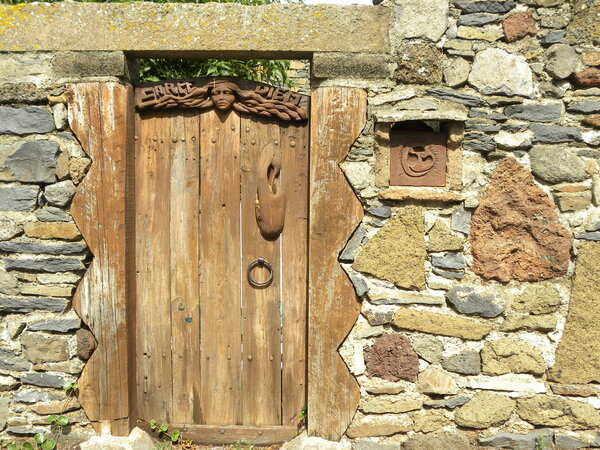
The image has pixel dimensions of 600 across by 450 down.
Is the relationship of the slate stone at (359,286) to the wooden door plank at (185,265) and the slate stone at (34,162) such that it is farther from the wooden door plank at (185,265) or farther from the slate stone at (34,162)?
the slate stone at (34,162)

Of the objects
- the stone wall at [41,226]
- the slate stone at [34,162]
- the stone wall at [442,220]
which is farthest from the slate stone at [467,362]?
the slate stone at [34,162]

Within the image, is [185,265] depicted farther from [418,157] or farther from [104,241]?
[418,157]

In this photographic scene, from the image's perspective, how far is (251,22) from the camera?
212 centimetres

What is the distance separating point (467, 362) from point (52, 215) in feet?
7.04

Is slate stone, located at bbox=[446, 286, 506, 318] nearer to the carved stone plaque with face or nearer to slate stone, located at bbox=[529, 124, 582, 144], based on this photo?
the carved stone plaque with face

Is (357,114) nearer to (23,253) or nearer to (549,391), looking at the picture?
(549,391)

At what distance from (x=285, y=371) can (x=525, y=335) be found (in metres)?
1.22

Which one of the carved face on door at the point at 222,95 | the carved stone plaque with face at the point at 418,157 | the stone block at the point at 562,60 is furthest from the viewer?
the carved face on door at the point at 222,95

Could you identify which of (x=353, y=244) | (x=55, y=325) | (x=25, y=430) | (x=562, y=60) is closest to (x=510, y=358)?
(x=353, y=244)

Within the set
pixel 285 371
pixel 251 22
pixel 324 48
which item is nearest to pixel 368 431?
pixel 285 371

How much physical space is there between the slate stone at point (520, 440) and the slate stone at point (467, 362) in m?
0.34

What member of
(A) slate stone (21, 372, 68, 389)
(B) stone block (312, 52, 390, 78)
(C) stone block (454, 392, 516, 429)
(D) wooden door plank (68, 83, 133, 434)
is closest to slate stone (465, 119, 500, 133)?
(B) stone block (312, 52, 390, 78)

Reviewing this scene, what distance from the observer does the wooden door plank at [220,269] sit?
7.65 feet

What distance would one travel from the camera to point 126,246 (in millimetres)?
2213
